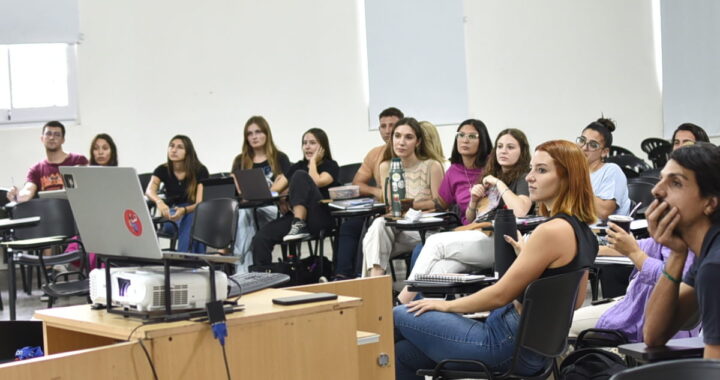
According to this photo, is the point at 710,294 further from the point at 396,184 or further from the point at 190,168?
the point at 190,168

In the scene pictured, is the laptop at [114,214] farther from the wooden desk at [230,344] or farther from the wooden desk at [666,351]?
the wooden desk at [666,351]

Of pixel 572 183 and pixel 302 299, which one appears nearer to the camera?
pixel 302 299

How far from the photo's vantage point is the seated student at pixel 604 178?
5.32 metres

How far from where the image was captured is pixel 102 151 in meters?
7.81

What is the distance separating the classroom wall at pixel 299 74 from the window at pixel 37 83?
129 mm

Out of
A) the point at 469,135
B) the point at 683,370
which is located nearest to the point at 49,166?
the point at 469,135

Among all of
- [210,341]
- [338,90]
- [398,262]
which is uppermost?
[338,90]

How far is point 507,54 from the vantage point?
11.0m

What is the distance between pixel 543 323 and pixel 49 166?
19.5 feet

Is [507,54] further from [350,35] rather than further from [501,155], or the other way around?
[501,155]

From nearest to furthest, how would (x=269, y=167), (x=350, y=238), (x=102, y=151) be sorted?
(x=350, y=238), (x=269, y=167), (x=102, y=151)

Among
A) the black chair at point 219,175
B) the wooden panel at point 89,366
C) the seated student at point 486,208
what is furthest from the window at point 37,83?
the wooden panel at point 89,366

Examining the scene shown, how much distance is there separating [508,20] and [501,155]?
231 inches

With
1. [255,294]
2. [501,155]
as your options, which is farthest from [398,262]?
[255,294]
